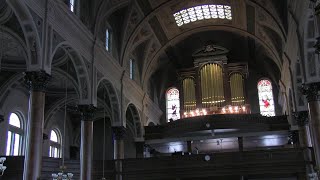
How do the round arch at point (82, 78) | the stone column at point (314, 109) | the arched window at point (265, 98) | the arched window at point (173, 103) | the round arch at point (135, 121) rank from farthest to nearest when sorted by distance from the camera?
the arched window at point (173, 103) < the arched window at point (265, 98) < the round arch at point (135, 121) < the round arch at point (82, 78) < the stone column at point (314, 109)

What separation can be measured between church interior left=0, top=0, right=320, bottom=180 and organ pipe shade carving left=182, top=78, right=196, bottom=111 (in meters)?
0.07

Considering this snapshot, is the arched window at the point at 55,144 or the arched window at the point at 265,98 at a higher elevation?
the arched window at the point at 265,98

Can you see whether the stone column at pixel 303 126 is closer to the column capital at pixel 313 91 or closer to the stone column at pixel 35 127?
the column capital at pixel 313 91

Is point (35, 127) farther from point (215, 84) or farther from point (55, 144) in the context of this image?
point (215, 84)

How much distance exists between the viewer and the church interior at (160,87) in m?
17.5

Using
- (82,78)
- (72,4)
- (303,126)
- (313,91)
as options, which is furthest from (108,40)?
(303,126)

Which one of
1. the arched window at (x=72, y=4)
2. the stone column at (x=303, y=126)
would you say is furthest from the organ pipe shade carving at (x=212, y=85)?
the arched window at (x=72, y=4)

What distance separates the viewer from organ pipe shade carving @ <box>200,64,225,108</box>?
29484 millimetres

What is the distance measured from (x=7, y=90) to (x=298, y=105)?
636 inches

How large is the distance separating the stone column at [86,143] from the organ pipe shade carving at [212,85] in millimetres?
11115

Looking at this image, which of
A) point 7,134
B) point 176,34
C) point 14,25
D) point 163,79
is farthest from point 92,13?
point 163,79

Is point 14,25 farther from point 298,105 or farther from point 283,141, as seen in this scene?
point 283,141

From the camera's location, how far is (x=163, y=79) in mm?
34750

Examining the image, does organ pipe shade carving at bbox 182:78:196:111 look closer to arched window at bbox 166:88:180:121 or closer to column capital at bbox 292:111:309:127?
arched window at bbox 166:88:180:121
